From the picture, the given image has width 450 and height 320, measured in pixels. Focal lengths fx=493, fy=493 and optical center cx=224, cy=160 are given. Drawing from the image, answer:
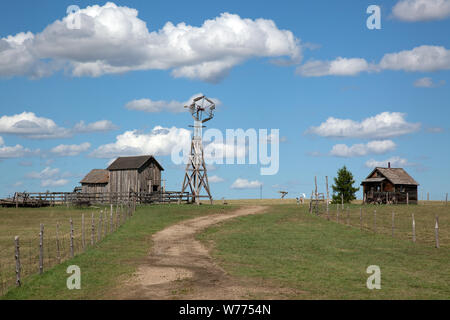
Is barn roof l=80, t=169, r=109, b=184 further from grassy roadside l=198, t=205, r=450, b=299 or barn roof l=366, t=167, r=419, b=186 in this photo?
barn roof l=366, t=167, r=419, b=186

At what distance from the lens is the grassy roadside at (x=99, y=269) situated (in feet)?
53.1

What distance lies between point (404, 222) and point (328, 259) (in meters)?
24.8

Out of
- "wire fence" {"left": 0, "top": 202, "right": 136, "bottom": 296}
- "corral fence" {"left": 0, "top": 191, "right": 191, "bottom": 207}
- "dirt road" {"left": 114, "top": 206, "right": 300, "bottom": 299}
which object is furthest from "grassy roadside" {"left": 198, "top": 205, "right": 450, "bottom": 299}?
"corral fence" {"left": 0, "top": 191, "right": 191, "bottom": 207}

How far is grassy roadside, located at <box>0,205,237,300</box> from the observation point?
16172 mm

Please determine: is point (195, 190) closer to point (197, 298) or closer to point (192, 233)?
point (192, 233)

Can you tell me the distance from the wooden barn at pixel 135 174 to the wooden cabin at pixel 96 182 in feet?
8.91

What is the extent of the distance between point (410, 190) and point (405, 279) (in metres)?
58.9

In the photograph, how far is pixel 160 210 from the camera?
2035 inches

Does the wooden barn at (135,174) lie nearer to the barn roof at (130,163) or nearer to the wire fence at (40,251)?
the barn roof at (130,163)

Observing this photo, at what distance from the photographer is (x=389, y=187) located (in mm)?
72438

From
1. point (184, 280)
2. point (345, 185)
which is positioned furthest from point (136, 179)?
point (184, 280)

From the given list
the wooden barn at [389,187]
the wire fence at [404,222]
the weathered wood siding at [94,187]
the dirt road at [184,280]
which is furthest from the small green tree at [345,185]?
the dirt road at [184,280]
